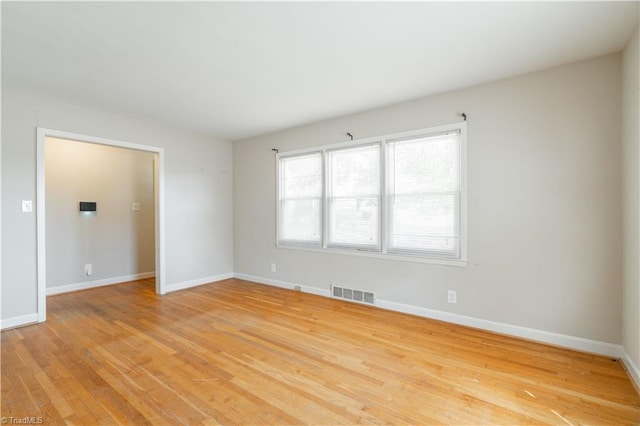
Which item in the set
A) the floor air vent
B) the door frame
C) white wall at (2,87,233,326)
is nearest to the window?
the floor air vent

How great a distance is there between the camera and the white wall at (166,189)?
11.0 feet

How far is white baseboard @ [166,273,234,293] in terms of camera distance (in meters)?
4.88

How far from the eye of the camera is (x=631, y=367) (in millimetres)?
2307

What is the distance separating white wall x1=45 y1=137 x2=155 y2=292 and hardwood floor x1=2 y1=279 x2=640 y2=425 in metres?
1.68

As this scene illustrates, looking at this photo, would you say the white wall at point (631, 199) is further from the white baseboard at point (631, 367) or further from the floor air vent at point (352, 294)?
the floor air vent at point (352, 294)

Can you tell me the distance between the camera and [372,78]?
310 centimetres

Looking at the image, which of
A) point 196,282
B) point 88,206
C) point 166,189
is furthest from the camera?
point 196,282

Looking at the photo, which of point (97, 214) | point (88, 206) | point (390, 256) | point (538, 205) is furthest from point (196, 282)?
point (538, 205)

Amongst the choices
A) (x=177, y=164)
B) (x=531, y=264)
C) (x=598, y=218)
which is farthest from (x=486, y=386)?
(x=177, y=164)

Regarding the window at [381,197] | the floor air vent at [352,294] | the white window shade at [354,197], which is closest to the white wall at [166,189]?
the window at [381,197]

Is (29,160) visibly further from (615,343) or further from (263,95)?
(615,343)

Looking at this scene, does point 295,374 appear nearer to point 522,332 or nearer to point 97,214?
point 522,332

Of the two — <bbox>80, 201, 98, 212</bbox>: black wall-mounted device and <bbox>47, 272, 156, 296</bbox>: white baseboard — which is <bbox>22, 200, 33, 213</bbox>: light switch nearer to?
<bbox>80, 201, 98, 212</bbox>: black wall-mounted device

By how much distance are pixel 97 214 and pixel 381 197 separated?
5035 mm
